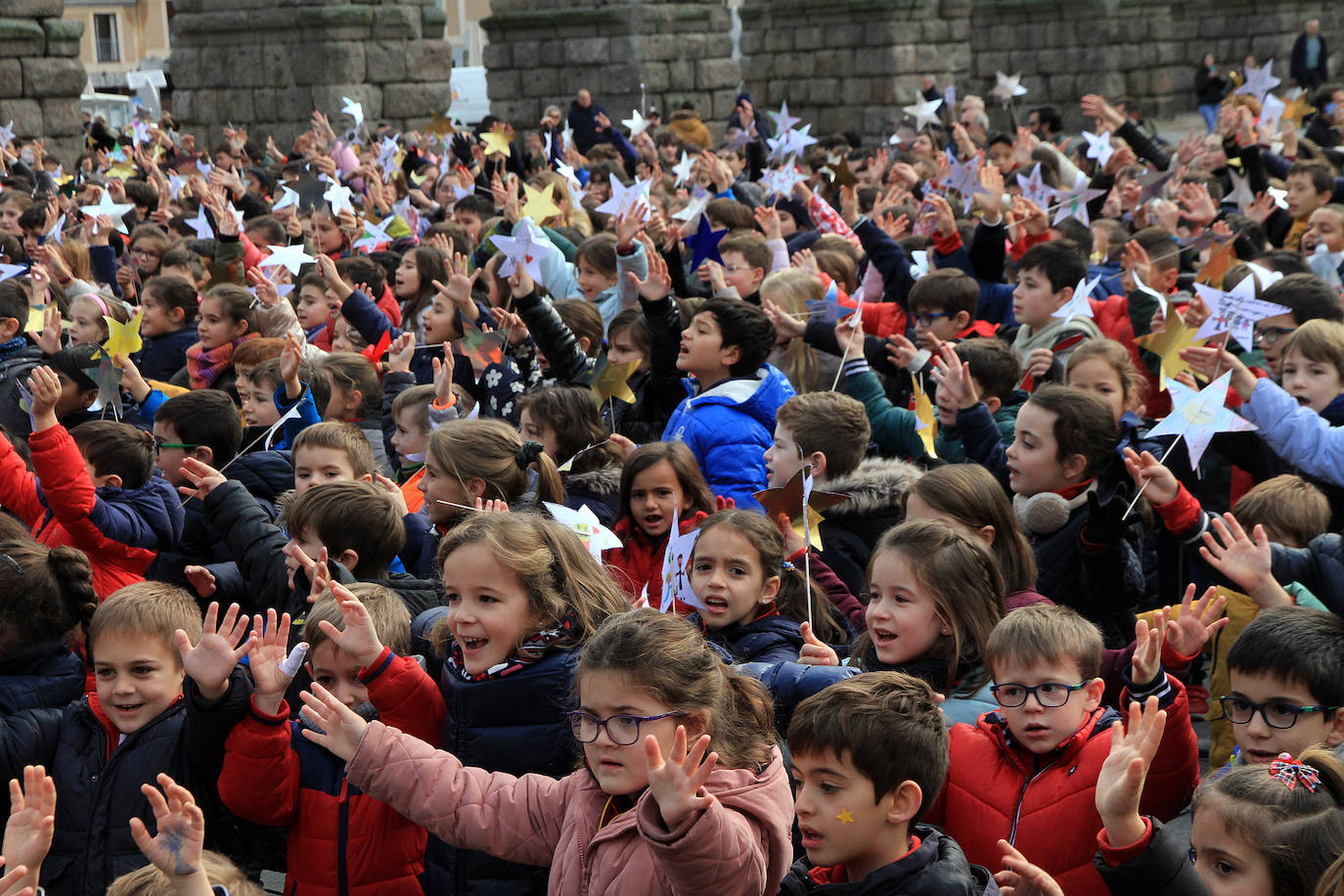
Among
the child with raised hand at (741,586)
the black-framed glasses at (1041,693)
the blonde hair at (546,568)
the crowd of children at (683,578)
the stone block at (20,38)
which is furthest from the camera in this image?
the stone block at (20,38)

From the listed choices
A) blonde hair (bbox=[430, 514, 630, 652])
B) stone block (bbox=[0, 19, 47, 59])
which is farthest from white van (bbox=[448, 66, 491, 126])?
blonde hair (bbox=[430, 514, 630, 652])

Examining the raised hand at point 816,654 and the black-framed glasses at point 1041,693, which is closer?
the black-framed glasses at point 1041,693

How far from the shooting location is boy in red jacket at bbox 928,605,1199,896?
2.91 m

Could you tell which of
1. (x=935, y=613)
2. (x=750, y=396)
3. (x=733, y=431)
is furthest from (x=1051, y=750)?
(x=750, y=396)

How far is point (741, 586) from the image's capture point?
12.3 ft

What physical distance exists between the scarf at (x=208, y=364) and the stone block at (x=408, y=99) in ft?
45.1

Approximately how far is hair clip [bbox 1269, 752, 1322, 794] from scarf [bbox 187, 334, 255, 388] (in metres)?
5.22

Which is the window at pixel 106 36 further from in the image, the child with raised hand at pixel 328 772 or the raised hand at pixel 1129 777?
the raised hand at pixel 1129 777

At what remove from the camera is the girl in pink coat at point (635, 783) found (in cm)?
248

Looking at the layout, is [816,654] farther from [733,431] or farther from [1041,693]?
[733,431]

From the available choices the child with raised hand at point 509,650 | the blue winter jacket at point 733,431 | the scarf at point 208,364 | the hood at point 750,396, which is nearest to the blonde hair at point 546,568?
the child with raised hand at point 509,650

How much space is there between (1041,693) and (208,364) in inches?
190

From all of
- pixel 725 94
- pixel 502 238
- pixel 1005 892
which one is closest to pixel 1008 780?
pixel 1005 892

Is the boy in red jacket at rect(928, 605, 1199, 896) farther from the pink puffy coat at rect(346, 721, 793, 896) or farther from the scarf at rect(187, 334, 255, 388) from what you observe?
the scarf at rect(187, 334, 255, 388)
